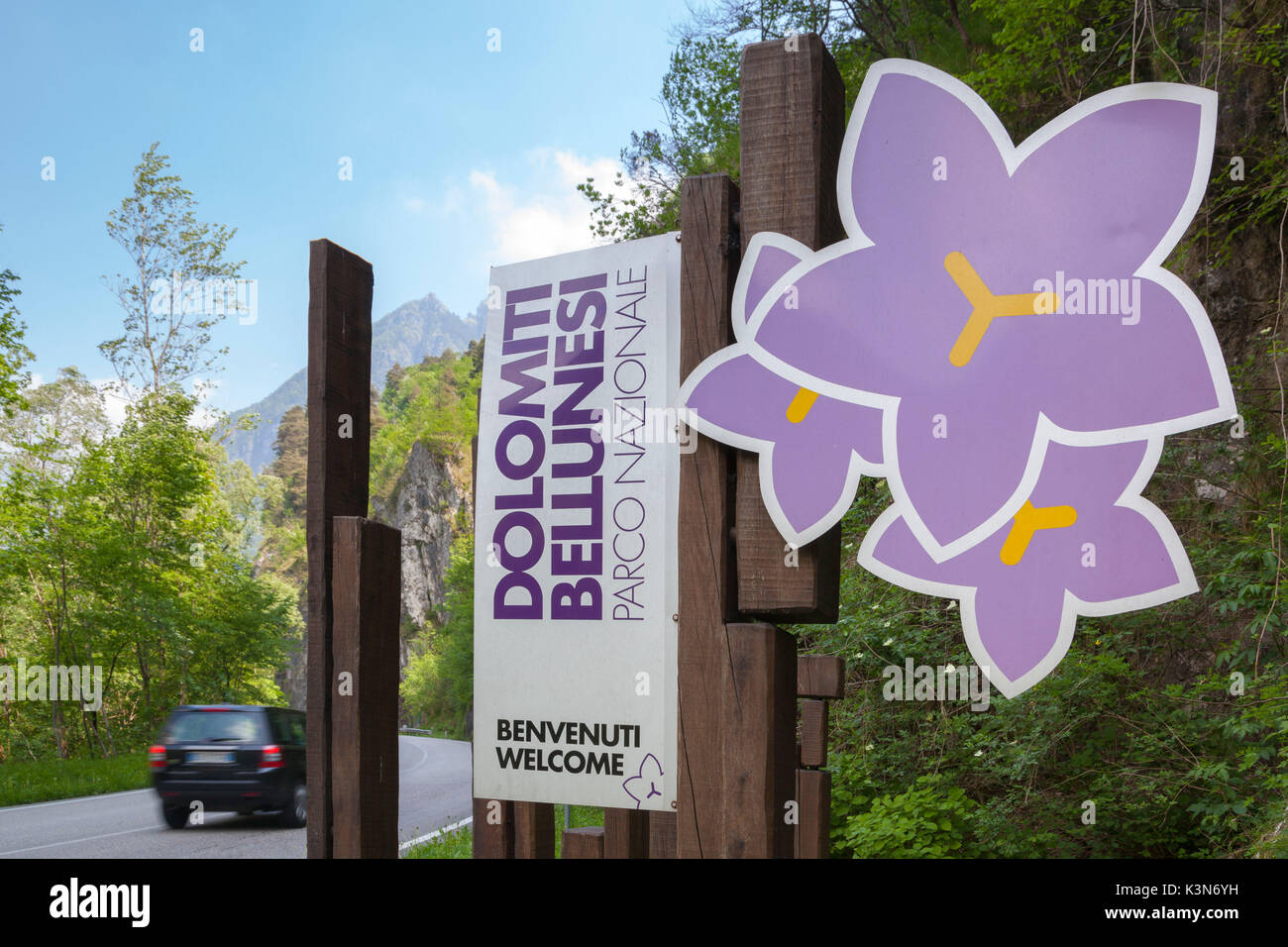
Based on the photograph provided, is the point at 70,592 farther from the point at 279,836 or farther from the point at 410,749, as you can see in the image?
the point at 279,836

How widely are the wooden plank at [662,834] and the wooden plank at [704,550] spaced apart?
2.22 feet

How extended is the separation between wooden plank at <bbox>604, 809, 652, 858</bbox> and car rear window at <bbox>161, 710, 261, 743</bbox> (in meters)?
6.60

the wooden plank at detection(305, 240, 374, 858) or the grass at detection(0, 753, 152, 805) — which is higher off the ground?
the wooden plank at detection(305, 240, 374, 858)

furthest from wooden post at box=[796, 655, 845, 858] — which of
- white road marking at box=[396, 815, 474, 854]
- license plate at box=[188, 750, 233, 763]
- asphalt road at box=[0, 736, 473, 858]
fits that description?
license plate at box=[188, 750, 233, 763]

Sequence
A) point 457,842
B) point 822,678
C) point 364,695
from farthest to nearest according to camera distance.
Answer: point 457,842 → point 822,678 → point 364,695

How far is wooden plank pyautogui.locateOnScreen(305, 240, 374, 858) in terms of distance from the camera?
2131 mm

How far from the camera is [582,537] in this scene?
88.7 inches

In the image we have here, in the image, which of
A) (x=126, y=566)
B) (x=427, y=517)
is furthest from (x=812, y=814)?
(x=427, y=517)

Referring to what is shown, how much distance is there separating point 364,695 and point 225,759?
23.2 feet

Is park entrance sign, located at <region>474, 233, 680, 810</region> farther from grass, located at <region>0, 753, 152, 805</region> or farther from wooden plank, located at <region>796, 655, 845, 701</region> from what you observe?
grass, located at <region>0, 753, 152, 805</region>

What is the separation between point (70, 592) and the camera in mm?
19781

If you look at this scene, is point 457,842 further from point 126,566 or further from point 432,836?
point 126,566

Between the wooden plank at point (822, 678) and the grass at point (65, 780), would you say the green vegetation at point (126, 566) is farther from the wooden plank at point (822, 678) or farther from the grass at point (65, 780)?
the wooden plank at point (822, 678)
